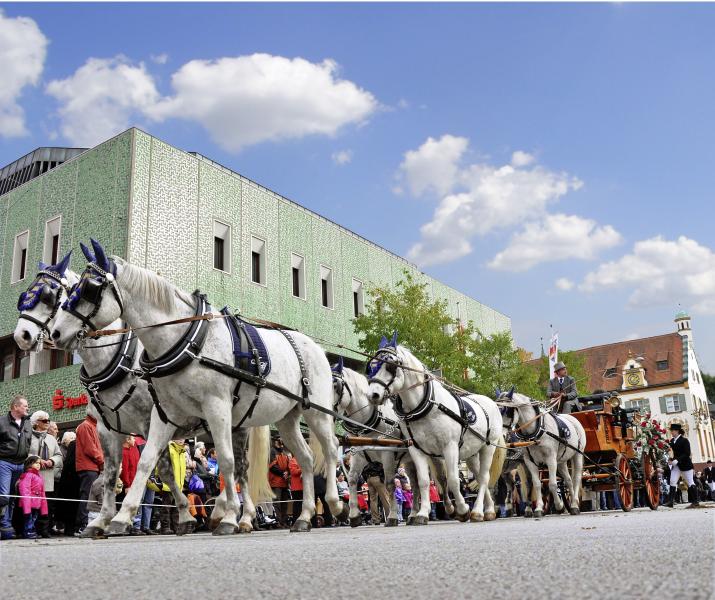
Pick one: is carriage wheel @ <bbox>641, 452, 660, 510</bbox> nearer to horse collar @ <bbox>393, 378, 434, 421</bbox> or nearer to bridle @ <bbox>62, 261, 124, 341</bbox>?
horse collar @ <bbox>393, 378, 434, 421</bbox>

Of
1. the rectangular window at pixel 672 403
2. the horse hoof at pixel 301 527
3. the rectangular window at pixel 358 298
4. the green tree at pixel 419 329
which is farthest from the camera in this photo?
the rectangular window at pixel 672 403

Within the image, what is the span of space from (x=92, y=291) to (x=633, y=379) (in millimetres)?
75994

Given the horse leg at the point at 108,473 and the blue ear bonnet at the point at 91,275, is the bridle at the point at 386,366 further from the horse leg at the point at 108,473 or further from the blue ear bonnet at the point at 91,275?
the blue ear bonnet at the point at 91,275

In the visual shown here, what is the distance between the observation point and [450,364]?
2853 cm

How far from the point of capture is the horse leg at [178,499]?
26.5 ft

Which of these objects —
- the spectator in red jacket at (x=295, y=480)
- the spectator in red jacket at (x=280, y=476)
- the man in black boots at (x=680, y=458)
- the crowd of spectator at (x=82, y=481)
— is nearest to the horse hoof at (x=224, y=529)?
the crowd of spectator at (x=82, y=481)

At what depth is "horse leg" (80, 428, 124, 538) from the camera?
275 inches

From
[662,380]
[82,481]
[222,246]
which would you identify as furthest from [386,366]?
[662,380]

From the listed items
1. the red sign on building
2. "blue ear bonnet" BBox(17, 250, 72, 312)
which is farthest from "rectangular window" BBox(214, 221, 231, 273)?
"blue ear bonnet" BBox(17, 250, 72, 312)

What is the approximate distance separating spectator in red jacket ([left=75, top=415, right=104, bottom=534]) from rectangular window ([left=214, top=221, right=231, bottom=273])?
16.5 m

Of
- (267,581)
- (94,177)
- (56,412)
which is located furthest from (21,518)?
(94,177)

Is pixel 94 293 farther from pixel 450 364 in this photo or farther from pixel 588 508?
pixel 450 364

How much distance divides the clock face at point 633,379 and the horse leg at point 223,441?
245ft

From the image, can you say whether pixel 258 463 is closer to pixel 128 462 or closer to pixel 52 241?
pixel 128 462
